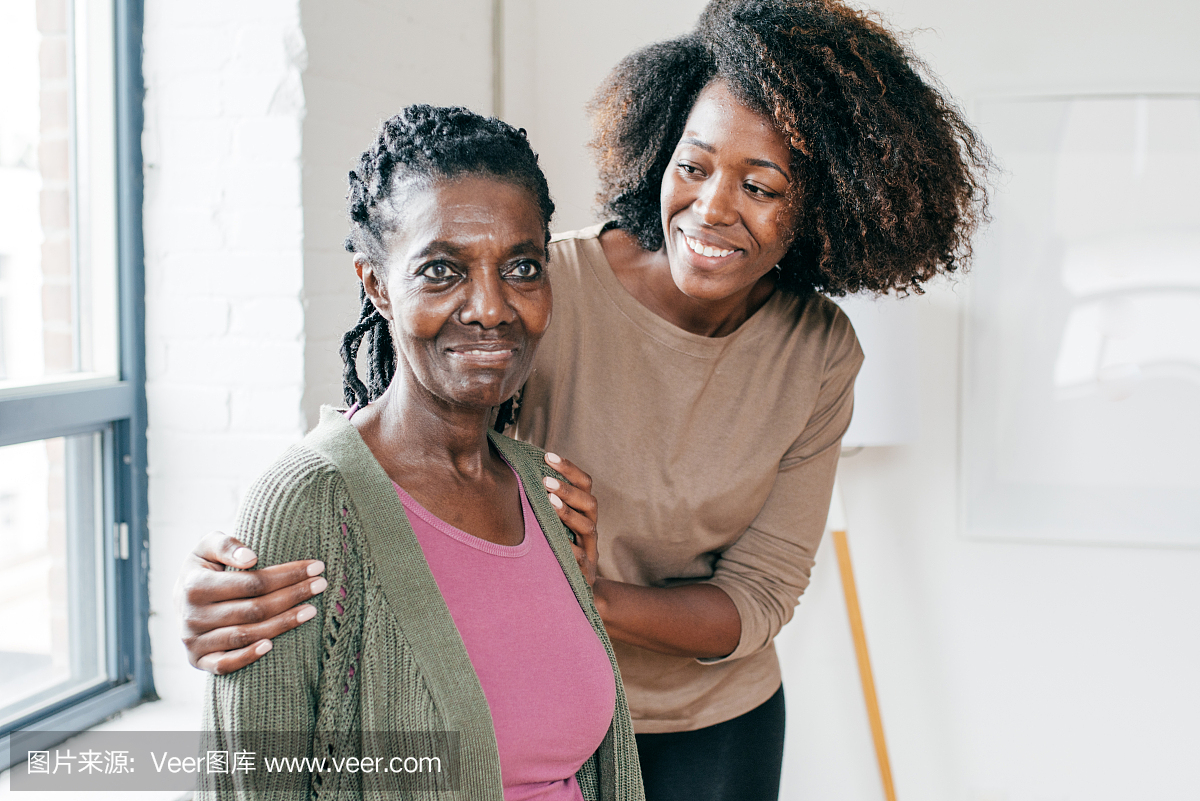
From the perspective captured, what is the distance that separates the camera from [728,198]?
49.1 inches

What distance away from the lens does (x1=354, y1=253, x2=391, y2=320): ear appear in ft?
3.13

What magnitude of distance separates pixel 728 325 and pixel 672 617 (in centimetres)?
48

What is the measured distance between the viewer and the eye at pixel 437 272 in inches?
35.2

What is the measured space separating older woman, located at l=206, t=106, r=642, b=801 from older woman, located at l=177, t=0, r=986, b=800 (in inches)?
8.5

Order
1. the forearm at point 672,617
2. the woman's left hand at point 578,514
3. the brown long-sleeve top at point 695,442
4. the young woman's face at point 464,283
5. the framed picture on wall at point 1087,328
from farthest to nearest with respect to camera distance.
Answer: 1. the framed picture on wall at point 1087,328
2. the brown long-sleeve top at point 695,442
3. the forearm at point 672,617
4. the woman's left hand at point 578,514
5. the young woman's face at point 464,283

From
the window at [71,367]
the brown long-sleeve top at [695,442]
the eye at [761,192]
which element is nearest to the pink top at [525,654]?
the brown long-sleeve top at [695,442]

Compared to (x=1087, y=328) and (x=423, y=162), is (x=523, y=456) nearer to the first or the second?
(x=423, y=162)

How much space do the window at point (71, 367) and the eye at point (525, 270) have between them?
1053 mm

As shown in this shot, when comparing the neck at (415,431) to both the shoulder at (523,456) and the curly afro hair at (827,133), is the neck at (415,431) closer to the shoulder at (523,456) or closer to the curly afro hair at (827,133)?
the shoulder at (523,456)

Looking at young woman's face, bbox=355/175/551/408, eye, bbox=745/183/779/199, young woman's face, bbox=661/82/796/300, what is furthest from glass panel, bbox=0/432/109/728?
eye, bbox=745/183/779/199

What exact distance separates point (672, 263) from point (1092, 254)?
4.99 feet

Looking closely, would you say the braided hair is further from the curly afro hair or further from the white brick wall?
the white brick wall

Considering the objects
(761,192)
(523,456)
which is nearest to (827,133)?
(761,192)

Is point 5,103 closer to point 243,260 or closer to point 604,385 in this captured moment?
point 243,260
